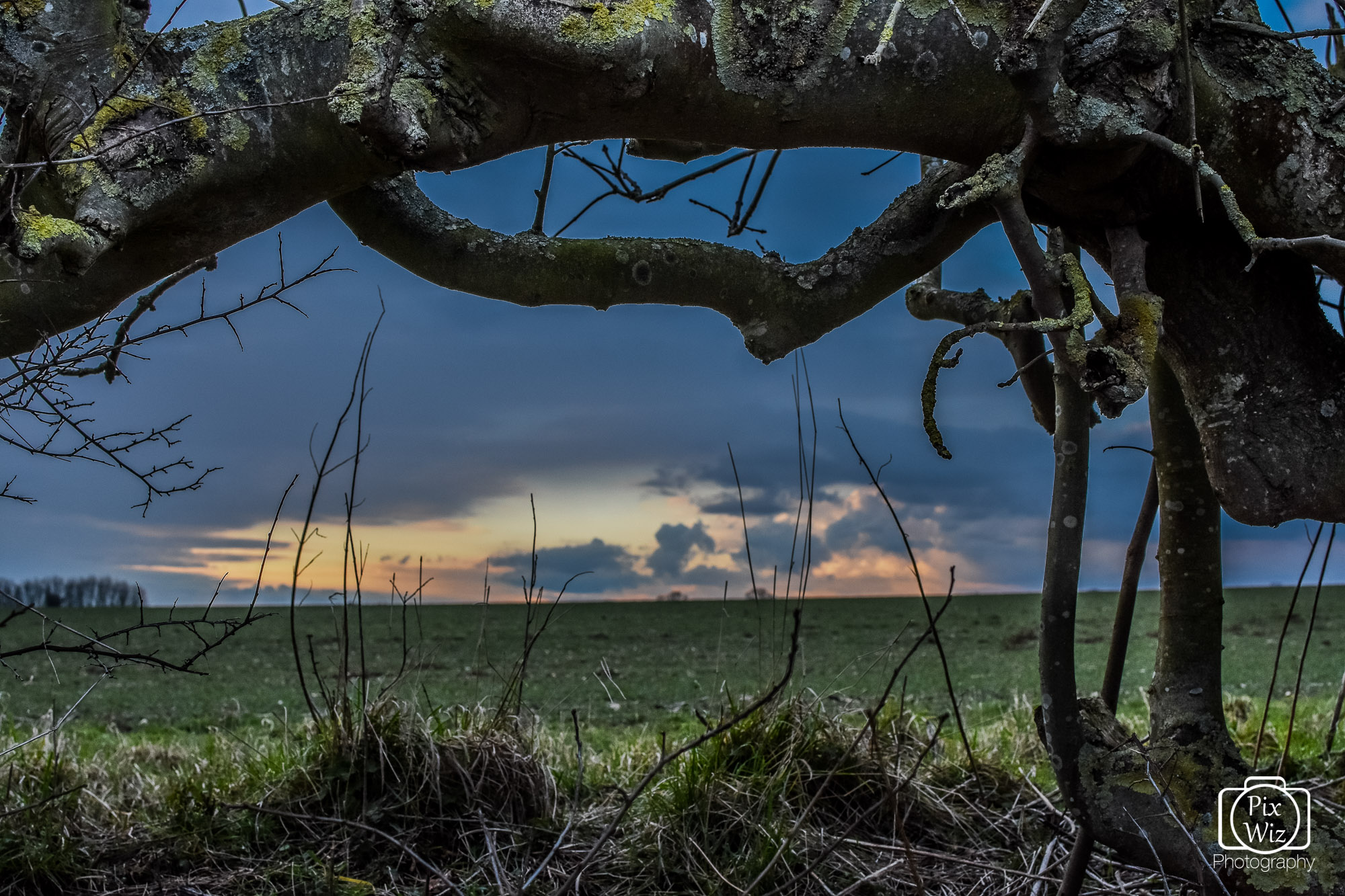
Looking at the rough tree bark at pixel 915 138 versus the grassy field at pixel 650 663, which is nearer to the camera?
the rough tree bark at pixel 915 138

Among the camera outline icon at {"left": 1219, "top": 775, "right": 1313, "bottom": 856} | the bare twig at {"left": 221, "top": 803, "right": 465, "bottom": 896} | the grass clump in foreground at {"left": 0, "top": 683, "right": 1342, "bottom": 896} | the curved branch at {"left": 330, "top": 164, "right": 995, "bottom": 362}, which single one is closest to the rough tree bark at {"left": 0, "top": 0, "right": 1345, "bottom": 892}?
the camera outline icon at {"left": 1219, "top": 775, "right": 1313, "bottom": 856}

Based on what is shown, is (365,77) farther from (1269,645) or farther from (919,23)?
(1269,645)

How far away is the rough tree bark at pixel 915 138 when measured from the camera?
1894 mm

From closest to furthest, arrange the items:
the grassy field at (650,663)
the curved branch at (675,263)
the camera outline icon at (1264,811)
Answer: the camera outline icon at (1264,811)
the curved branch at (675,263)
the grassy field at (650,663)

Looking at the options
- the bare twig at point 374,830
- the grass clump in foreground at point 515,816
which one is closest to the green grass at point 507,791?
the grass clump in foreground at point 515,816

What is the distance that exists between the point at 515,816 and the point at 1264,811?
2.13m

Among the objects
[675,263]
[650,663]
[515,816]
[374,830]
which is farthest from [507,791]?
[650,663]

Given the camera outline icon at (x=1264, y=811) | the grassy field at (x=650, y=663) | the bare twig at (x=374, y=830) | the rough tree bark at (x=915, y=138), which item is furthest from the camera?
the grassy field at (x=650, y=663)

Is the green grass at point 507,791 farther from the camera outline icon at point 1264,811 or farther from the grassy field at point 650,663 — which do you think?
the camera outline icon at point 1264,811

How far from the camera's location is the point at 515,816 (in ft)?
9.76

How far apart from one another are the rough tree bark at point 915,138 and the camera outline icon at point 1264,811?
5 cm

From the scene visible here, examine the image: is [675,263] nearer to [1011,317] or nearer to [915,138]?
[915,138]

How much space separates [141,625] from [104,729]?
4.76 metres

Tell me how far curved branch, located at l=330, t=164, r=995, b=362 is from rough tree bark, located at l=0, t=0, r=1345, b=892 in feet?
1.22
